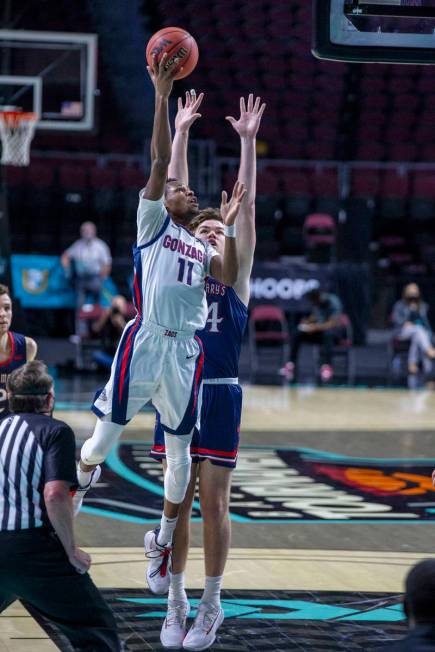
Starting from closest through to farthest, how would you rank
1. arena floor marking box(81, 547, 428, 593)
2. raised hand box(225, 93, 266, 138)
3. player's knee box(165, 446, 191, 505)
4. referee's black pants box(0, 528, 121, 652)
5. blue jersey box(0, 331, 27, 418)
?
referee's black pants box(0, 528, 121, 652)
player's knee box(165, 446, 191, 505)
raised hand box(225, 93, 266, 138)
arena floor marking box(81, 547, 428, 593)
blue jersey box(0, 331, 27, 418)

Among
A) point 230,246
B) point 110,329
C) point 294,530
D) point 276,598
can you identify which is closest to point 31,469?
point 230,246

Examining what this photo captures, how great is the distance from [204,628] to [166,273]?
1.60 metres

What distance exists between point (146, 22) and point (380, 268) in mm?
6265

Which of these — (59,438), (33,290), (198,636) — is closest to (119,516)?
(198,636)

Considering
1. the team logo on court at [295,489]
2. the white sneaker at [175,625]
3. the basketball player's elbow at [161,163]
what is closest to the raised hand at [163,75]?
the basketball player's elbow at [161,163]

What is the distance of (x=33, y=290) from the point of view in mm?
18203

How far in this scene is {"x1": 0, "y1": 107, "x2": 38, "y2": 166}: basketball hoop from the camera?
15727 mm

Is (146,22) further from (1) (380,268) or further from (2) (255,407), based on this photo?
(2) (255,407)

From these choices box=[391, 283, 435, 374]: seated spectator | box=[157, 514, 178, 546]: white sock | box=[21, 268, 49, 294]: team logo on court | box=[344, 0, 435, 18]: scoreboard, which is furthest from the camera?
box=[21, 268, 49, 294]: team logo on court

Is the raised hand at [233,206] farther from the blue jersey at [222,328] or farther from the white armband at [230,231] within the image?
the blue jersey at [222,328]

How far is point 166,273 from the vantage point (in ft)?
17.0

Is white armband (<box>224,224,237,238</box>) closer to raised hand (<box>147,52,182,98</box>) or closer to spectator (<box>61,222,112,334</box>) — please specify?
raised hand (<box>147,52,182,98</box>)

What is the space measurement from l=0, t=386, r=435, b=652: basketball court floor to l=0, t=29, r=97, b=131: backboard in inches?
194

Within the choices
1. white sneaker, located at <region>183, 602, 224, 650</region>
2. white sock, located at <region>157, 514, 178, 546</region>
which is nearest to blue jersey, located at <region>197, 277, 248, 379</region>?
white sock, located at <region>157, 514, 178, 546</region>
